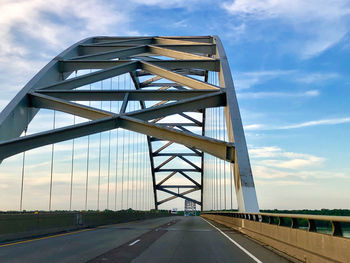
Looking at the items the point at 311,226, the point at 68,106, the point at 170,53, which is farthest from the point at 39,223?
the point at 170,53

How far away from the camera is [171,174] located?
294ft

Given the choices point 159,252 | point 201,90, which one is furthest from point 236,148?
point 159,252

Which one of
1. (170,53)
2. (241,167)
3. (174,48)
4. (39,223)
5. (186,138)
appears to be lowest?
(39,223)

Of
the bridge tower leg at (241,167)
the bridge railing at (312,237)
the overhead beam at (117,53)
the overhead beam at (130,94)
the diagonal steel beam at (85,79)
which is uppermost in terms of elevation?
the overhead beam at (117,53)

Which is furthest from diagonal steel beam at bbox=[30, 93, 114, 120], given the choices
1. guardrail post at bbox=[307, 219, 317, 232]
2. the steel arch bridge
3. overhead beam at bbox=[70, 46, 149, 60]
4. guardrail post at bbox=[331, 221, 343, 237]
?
guardrail post at bbox=[331, 221, 343, 237]

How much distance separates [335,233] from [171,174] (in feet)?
273

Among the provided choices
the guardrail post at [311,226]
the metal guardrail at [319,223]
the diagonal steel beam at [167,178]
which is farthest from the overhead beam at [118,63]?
the diagonal steel beam at [167,178]

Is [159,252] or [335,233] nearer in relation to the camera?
[335,233]

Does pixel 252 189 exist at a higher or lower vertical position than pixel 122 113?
lower

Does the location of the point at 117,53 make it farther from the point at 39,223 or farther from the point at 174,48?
the point at 39,223

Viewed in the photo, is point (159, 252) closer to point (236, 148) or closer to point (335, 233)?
point (335, 233)

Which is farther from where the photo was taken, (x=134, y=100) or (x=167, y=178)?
(x=167, y=178)

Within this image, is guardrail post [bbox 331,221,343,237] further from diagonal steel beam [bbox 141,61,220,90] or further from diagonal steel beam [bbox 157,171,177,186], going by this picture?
diagonal steel beam [bbox 157,171,177,186]

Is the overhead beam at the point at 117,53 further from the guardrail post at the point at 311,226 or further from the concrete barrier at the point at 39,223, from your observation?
the guardrail post at the point at 311,226
